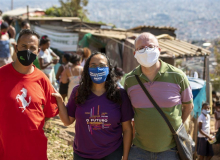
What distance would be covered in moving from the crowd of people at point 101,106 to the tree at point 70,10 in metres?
24.4

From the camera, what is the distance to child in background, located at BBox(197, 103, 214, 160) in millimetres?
7570

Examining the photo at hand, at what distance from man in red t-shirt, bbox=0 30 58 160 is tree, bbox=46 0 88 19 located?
2460 centimetres

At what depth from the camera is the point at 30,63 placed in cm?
276

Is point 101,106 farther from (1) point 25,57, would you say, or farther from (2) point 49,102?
(1) point 25,57

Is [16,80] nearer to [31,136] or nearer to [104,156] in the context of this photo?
[31,136]

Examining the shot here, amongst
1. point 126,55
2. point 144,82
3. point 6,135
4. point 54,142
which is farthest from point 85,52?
point 6,135

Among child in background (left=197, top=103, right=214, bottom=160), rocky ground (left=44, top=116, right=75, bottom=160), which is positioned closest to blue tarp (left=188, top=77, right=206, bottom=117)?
child in background (left=197, top=103, right=214, bottom=160)

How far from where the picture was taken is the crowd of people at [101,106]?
2.72m

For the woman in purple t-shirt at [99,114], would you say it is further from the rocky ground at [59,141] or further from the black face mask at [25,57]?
the rocky ground at [59,141]

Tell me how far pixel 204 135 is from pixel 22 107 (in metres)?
6.05

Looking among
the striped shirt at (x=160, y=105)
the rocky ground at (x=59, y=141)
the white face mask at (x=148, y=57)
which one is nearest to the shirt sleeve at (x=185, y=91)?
the striped shirt at (x=160, y=105)

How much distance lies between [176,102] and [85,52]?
471cm

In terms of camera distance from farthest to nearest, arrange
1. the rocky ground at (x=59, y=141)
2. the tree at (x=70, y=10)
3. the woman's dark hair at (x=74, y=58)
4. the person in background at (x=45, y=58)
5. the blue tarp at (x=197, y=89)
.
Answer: the tree at (x=70, y=10) → the blue tarp at (x=197, y=89) → the person in background at (x=45, y=58) → the woman's dark hair at (x=74, y=58) → the rocky ground at (x=59, y=141)

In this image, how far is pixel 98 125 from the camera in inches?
118
